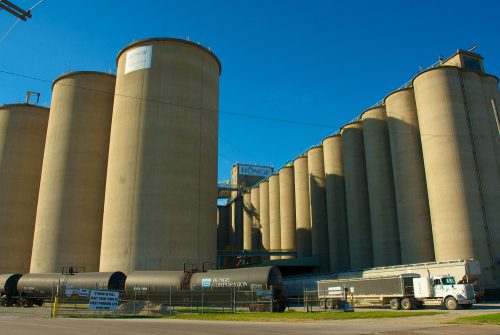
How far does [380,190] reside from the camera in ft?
168

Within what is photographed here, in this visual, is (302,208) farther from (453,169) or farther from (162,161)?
(453,169)

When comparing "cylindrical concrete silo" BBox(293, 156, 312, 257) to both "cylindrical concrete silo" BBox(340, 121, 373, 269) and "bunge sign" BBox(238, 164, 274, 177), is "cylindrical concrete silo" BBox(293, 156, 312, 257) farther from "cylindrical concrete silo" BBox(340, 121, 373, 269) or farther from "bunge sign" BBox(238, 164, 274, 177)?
"bunge sign" BBox(238, 164, 274, 177)

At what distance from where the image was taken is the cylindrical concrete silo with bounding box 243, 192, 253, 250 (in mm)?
93213

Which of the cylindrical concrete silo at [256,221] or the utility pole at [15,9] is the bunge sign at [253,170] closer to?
the cylindrical concrete silo at [256,221]

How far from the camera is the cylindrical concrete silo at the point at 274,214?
81.9m

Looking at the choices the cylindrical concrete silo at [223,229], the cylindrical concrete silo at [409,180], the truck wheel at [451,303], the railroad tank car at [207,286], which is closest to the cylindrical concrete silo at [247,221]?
the cylindrical concrete silo at [223,229]

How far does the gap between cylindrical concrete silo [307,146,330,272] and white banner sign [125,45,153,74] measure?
31.3 meters

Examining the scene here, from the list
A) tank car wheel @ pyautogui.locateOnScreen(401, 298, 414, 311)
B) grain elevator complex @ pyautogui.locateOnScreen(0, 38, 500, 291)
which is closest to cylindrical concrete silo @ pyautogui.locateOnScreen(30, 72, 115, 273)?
grain elevator complex @ pyautogui.locateOnScreen(0, 38, 500, 291)

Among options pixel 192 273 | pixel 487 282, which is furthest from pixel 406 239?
pixel 192 273

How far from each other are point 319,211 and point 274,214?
60.3ft

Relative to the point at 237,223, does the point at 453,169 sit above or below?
below

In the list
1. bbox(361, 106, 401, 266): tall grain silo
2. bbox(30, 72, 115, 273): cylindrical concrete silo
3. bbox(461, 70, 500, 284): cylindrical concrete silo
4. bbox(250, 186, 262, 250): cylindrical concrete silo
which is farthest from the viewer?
Result: bbox(250, 186, 262, 250): cylindrical concrete silo

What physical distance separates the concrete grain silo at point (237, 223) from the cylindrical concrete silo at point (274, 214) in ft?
47.3

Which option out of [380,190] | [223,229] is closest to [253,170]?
[223,229]
